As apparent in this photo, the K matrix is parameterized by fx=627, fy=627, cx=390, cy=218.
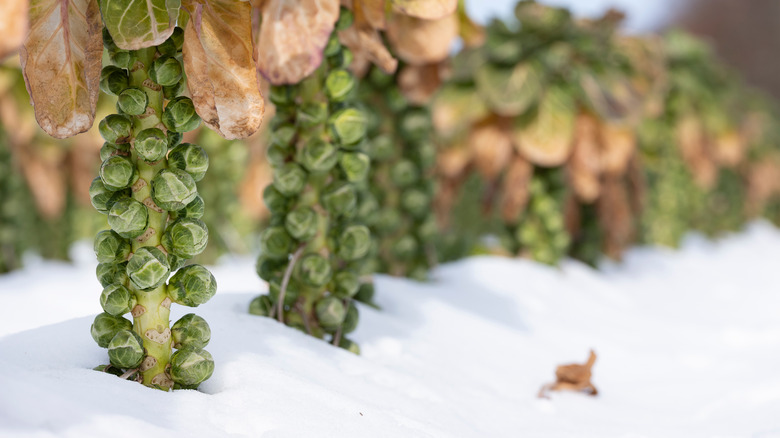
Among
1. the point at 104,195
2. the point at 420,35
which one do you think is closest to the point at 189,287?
the point at 104,195

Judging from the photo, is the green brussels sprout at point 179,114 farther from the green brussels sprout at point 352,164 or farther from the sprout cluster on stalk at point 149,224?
the green brussels sprout at point 352,164

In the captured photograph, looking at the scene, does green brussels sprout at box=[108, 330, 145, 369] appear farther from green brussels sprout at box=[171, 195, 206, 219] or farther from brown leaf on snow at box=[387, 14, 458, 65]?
brown leaf on snow at box=[387, 14, 458, 65]

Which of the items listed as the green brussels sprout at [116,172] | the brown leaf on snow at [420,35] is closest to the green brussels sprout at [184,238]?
the green brussels sprout at [116,172]

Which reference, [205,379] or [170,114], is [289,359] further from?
[170,114]

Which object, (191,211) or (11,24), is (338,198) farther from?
(11,24)

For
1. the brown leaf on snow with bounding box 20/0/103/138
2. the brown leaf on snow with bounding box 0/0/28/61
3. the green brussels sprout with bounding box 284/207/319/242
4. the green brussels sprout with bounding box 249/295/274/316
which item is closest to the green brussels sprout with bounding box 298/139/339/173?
the green brussels sprout with bounding box 284/207/319/242

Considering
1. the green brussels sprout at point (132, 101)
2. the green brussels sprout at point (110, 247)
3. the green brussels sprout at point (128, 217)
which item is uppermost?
the green brussels sprout at point (132, 101)

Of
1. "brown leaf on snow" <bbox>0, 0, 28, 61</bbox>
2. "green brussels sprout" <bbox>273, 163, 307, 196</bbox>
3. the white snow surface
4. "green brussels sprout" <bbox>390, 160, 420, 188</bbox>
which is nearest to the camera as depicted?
"brown leaf on snow" <bbox>0, 0, 28, 61</bbox>
